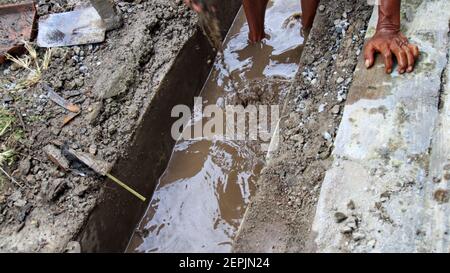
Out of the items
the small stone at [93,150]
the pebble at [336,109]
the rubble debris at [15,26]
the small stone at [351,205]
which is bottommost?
the small stone at [351,205]

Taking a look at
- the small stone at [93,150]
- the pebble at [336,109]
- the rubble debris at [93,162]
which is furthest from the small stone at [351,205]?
the small stone at [93,150]

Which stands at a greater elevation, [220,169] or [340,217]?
[340,217]

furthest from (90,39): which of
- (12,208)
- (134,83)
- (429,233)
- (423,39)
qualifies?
(429,233)

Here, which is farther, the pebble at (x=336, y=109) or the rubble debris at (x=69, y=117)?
the rubble debris at (x=69, y=117)

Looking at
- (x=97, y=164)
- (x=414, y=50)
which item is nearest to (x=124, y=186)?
(x=97, y=164)

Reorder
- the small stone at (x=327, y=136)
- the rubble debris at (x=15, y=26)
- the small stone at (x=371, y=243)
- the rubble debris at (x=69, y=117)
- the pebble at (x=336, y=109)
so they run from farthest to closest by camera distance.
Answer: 1. the rubble debris at (x=15, y=26)
2. the rubble debris at (x=69, y=117)
3. the pebble at (x=336, y=109)
4. the small stone at (x=327, y=136)
5. the small stone at (x=371, y=243)

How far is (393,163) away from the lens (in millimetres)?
2889

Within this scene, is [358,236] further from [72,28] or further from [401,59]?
[72,28]

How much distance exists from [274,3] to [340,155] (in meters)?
2.29

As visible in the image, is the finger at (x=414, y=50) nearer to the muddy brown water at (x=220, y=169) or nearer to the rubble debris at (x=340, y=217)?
the muddy brown water at (x=220, y=169)

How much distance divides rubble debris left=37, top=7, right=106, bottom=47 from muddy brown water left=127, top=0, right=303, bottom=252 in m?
1.04

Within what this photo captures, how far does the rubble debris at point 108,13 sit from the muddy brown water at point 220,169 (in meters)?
0.92

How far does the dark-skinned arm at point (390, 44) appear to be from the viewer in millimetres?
3238

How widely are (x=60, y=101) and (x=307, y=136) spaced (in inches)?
→ 73.2
